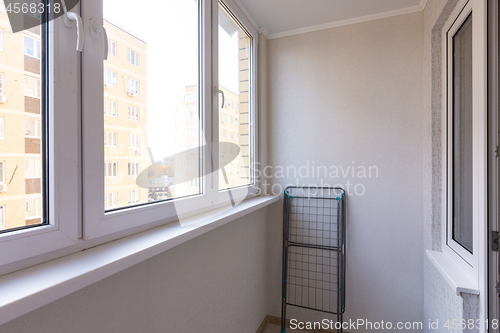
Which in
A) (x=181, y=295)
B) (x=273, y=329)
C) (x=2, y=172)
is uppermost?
(x=2, y=172)

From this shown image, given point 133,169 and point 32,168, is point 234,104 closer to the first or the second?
point 133,169

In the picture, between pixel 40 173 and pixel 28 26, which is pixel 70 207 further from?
pixel 28 26

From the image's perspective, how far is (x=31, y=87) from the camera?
31.3 inches

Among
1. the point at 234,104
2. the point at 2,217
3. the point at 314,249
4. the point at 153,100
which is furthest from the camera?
the point at 314,249

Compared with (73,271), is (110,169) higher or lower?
higher

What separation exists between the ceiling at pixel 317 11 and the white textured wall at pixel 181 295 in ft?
5.33

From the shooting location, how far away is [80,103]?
90 centimetres

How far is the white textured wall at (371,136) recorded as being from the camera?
2133 mm

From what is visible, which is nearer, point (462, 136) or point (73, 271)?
point (73, 271)

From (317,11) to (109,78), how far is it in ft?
5.87

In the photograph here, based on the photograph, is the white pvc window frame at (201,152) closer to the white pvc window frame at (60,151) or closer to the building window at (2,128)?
the white pvc window frame at (60,151)

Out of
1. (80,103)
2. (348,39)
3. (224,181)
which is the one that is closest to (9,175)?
(80,103)

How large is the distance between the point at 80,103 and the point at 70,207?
13.4 inches

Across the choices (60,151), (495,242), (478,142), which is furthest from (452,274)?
(60,151)
